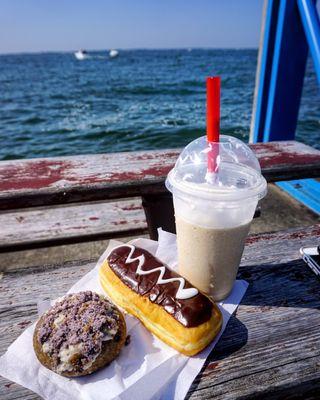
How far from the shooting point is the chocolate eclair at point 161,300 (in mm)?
1004

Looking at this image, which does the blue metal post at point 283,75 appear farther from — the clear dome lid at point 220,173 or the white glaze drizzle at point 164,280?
the white glaze drizzle at point 164,280

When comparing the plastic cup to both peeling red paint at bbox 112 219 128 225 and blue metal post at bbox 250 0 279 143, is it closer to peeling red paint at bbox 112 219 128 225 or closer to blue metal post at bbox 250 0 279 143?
peeling red paint at bbox 112 219 128 225

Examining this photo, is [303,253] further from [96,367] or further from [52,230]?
[52,230]

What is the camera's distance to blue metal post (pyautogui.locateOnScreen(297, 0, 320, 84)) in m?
2.47

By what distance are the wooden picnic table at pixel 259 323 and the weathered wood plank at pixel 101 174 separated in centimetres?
42

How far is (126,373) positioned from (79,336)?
0.55 ft

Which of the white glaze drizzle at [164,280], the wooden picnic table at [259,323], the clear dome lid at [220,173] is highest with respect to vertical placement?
the clear dome lid at [220,173]

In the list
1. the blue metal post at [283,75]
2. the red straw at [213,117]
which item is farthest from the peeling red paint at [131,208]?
the blue metal post at [283,75]

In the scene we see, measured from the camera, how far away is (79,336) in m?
0.97

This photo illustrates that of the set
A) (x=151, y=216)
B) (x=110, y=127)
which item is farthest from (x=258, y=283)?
(x=110, y=127)

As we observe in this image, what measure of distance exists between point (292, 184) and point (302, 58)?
1564 millimetres

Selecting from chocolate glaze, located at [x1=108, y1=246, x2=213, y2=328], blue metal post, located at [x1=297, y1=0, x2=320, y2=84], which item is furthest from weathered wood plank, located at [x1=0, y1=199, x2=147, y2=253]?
blue metal post, located at [x1=297, y1=0, x2=320, y2=84]

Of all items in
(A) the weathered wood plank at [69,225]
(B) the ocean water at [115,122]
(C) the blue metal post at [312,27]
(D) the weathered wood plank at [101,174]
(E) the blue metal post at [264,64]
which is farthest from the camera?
(B) the ocean water at [115,122]

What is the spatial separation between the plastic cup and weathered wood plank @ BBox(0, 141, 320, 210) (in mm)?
597
